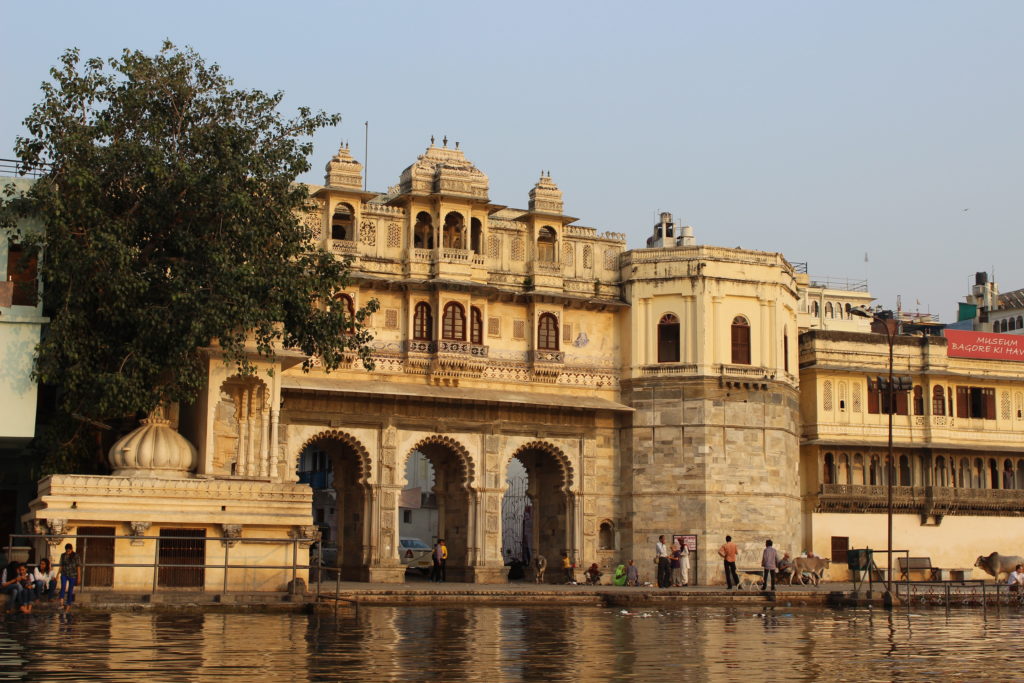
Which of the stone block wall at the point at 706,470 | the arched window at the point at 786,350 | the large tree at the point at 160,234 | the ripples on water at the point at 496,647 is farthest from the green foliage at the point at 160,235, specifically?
the arched window at the point at 786,350

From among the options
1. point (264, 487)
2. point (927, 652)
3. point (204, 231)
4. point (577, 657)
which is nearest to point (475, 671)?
point (577, 657)

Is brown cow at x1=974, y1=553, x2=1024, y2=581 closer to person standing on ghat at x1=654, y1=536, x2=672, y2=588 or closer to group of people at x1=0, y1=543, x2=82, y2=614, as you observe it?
person standing on ghat at x1=654, y1=536, x2=672, y2=588

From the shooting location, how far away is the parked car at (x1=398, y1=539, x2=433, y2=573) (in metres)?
47.1

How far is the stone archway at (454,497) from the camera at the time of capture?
37.8m

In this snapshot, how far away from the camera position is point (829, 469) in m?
43.6

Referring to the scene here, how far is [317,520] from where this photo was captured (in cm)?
5697

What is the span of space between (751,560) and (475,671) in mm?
25244

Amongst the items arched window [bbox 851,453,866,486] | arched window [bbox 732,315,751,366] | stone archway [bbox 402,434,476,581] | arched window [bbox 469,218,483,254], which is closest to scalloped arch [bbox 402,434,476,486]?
stone archway [bbox 402,434,476,581]

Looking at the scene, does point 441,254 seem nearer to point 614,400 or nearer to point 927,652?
point 614,400

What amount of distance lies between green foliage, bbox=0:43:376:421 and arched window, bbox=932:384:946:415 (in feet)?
77.1

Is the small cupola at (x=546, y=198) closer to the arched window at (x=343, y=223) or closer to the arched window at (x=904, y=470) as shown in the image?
the arched window at (x=343, y=223)

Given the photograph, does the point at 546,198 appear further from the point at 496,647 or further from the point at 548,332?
the point at 496,647

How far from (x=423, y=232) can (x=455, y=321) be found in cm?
283

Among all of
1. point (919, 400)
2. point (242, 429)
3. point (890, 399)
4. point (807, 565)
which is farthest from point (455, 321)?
point (919, 400)
